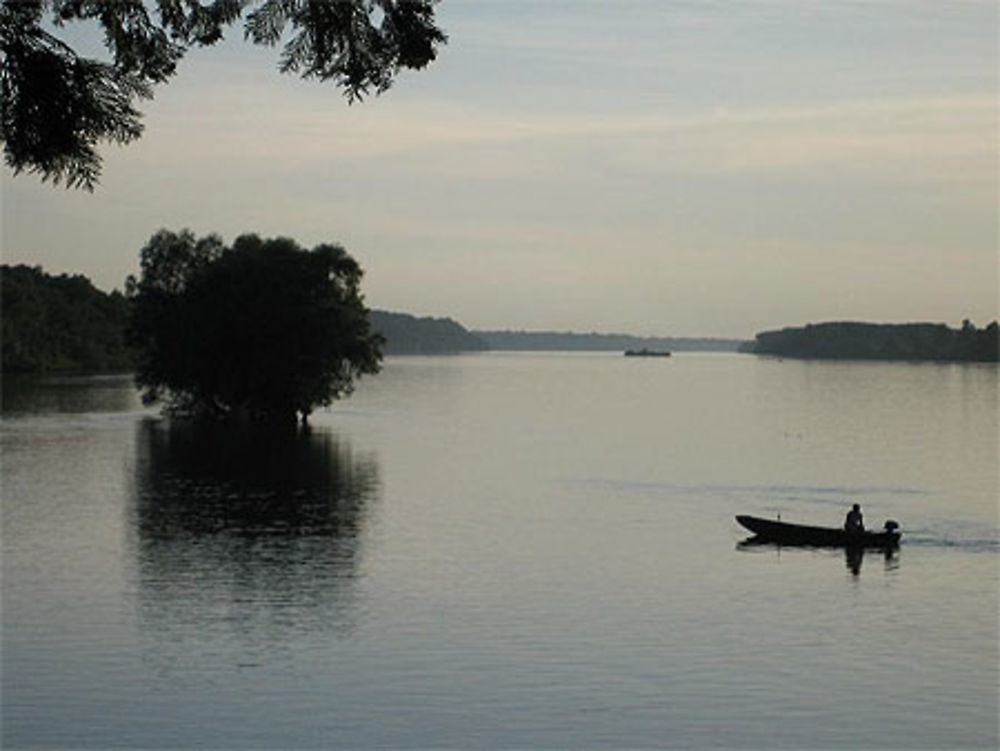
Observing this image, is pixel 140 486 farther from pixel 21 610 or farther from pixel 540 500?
pixel 21 610

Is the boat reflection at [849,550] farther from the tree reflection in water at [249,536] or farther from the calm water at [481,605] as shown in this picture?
the tree reflection in water at [249,536]

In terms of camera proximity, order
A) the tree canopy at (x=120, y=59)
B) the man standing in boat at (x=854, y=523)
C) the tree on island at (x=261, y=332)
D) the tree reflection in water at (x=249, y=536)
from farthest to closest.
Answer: the tree on island at (x=261, y=332)
the man standing in boat at (x=854, y=523)
the tree reflection in water at (x=249, y=536)
the tree canopy at (x=120, y=59)

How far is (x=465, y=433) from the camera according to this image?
122 m

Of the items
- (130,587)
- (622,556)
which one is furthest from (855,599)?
(130,587)

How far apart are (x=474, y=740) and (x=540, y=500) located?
42.6 metres

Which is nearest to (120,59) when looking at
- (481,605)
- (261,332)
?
(481,605)

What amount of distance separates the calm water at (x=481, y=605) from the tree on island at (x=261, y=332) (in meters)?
17.9

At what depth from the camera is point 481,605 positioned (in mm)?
45531

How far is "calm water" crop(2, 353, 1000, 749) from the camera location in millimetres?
33312

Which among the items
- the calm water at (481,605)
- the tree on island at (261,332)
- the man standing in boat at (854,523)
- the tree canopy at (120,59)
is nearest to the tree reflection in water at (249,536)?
the calm water at (481,605)

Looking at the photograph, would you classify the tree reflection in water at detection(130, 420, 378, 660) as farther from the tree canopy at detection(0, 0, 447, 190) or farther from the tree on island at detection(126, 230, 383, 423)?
the tree canopy at detection(0, 0, 447, 190)

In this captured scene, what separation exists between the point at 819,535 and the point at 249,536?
2140 cm

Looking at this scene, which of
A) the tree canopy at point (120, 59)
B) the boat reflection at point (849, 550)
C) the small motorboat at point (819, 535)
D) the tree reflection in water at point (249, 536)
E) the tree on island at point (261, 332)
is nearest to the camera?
Answer: the tree canopy at point (120, 59)

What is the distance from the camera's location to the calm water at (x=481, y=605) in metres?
33.3
